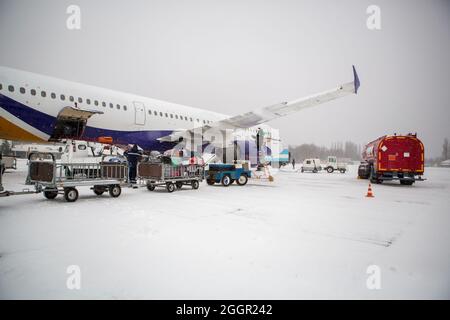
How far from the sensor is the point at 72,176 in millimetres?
8289

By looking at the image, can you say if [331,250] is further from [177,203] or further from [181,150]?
[181,150]

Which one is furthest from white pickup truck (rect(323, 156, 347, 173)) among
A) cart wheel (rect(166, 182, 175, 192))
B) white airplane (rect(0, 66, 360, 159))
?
cart wheel (rect(166, 182, 175, 192))

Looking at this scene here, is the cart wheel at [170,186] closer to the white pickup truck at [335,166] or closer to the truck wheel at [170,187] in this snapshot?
the truck wheel at [170,187]

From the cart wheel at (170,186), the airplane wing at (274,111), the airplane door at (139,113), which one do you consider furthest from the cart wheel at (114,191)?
the airplane wing at (274,111)

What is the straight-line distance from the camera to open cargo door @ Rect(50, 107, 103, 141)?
1148 cm

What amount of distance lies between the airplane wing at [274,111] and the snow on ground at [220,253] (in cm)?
831

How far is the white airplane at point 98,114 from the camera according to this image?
10.7 metres

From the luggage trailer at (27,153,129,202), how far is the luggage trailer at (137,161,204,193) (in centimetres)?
146

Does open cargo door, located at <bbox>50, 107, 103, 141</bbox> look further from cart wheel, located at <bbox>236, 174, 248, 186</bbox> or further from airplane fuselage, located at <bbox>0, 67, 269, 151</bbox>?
cart wheel, located at <bbox>236, 174, 248, 186</bbox>

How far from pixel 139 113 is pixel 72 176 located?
23.5 ft

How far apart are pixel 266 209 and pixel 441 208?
18.7 ft

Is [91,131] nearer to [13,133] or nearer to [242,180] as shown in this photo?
[13,133]

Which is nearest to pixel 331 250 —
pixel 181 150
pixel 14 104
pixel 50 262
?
pixel 50 262
